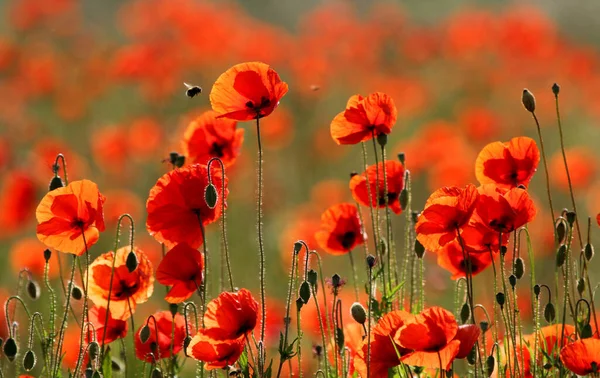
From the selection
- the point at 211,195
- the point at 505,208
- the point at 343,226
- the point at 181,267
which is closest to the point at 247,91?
the point at 211,195

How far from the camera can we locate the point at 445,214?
78.2 inches

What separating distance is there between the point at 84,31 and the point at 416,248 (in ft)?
30.7

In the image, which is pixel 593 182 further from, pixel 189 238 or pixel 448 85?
pixel 189 238

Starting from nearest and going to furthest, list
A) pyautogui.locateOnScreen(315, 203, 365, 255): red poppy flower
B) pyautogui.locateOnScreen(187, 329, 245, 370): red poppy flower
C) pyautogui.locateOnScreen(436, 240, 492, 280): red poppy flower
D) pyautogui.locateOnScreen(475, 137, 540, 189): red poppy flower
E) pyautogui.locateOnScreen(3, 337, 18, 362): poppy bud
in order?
pyautogui.locateOnScreen(187, 329, 245, 370): red poppy flower < pyautogui.locateOnScreen(3, 337, 18, 362): poppy bud < pyautogui.locateOnScreen(475, 137, 540, 189): red poppy flower < pyautogui.locateOnScreen(436, 240, 492, 280): red poppy flower < pyautogui.locateOnScreen(315, 203, 365, 255): red poppy flower

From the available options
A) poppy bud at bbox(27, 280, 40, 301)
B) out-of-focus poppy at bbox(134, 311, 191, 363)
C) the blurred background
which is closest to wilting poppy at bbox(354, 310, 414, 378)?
out-of-focus poppy at bbox(134, 311, 191, 363)

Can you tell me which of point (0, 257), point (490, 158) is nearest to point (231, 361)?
point (490, 158)

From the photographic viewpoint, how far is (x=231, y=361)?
2004 millimetres

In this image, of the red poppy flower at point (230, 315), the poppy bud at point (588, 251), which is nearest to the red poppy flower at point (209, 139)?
the red poppy flower at point (230, 315)

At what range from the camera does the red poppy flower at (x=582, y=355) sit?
1833mm

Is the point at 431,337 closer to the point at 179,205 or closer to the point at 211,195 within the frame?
the point at 211,195

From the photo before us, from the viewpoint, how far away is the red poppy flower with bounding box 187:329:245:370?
196cm

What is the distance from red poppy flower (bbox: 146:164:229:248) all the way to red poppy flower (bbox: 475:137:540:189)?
651 mm

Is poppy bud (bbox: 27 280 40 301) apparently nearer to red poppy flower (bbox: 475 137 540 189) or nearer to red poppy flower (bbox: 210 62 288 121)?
red poppy flower (bbox: 210 62 288 121)

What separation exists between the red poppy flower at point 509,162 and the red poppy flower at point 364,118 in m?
0.25
